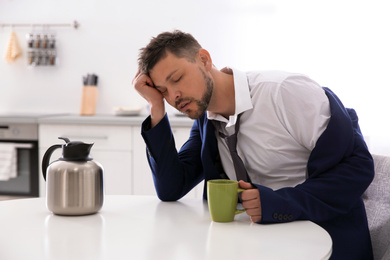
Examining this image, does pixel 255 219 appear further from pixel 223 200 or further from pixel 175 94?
pixel 175 94

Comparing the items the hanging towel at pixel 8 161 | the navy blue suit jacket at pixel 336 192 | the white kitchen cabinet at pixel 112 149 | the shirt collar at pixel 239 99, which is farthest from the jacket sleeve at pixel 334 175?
the hanging towel at pixel 8 161

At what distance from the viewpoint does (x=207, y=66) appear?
1763 millimetres

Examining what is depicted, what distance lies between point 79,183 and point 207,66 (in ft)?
1.93

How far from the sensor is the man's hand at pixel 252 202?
4.50 ft

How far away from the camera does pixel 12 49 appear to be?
432cm

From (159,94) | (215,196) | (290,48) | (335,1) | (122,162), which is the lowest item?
(122,162)

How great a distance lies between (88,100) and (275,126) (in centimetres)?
270

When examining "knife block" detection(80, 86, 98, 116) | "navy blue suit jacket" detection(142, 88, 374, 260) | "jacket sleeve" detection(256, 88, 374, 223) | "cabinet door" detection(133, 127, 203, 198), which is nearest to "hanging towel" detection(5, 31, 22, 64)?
"knife block" detection(80, 86, 98, 116)

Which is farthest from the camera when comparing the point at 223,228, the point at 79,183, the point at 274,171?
the point at 274,171

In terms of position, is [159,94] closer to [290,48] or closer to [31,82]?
[290,48]

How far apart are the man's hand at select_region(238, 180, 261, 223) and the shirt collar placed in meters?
0.34

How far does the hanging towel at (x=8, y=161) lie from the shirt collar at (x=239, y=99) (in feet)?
7.79

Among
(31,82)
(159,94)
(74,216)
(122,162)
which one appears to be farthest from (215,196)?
(31,82)

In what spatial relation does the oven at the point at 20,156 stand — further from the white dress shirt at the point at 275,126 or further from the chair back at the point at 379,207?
the chair back at the point at 379,207
